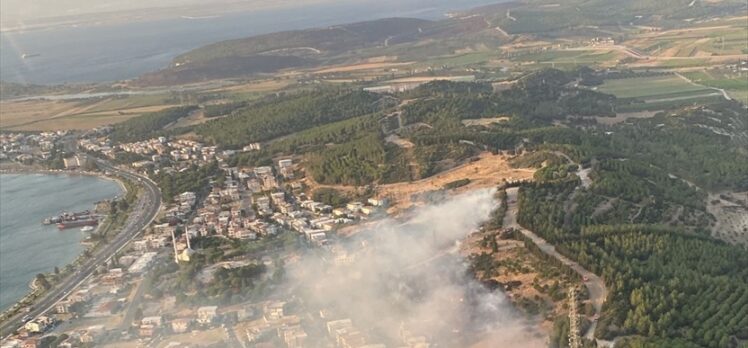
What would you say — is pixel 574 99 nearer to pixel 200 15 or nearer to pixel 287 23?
pixel 287 23

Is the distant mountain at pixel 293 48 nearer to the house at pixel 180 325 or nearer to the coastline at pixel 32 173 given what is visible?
the coastline at pixel 32 173

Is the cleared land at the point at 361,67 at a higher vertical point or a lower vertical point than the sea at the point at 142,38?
lower

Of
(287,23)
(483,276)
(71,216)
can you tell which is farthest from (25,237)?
(287,23)

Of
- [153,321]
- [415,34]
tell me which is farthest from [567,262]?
[415,34]

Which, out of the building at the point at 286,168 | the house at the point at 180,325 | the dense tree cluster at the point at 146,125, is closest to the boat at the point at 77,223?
the building at the point at 286,168

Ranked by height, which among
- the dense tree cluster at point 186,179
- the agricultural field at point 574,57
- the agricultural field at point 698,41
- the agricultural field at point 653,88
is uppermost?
the agricultural field at point 698,41

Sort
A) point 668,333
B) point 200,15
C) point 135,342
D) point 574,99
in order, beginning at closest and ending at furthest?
1. point 668,333
2. point 135,342
3. point 574,99
4. point 200,15

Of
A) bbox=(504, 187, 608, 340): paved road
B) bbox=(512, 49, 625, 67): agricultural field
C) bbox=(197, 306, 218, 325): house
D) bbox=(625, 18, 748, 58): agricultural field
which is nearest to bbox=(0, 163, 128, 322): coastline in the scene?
bbox=(197, 306, 218, 325): house
